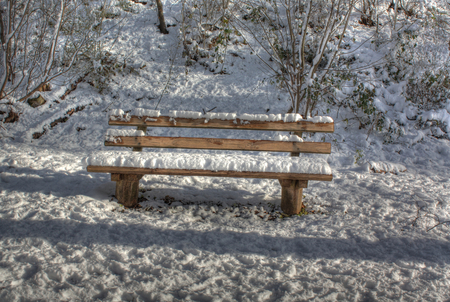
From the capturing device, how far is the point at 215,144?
3.09 meters

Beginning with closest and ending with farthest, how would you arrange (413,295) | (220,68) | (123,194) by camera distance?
(413,295) < (123,194) < (220,68)

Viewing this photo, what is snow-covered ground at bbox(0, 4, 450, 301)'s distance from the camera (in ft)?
5.66

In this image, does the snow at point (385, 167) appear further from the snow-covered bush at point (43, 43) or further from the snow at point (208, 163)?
the snow-covered bush at point (43, 43)

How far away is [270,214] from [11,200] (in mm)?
2572

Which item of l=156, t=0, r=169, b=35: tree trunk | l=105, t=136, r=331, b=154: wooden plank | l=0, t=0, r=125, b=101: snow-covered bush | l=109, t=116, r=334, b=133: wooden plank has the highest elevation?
l=156, t=0, r=169, b=35: tree trunk

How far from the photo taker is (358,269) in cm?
194

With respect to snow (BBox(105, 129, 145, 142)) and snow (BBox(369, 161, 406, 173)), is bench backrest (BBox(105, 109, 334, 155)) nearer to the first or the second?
snow (BBox(105, 129, 145, 142))

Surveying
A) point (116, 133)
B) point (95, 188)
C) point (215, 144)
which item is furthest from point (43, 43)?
point (215, 144)

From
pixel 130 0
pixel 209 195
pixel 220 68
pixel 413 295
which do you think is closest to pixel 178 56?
pixel 220 68

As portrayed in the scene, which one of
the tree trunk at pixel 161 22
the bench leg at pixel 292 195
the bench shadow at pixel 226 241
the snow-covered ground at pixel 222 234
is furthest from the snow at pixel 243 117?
the tree trunk at pixel 161 22

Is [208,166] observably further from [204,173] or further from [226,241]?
[226,241]

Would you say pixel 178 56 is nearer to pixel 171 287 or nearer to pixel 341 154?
pixel 341 154

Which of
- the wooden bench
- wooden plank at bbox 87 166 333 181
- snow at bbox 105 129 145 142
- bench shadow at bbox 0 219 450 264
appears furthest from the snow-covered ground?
snow at bbox 105 129 145 142

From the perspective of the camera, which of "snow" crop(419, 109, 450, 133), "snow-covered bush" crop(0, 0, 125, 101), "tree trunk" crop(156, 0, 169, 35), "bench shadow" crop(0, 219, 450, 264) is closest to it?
"bench shadow" crop(0, 219, 450, 264)
